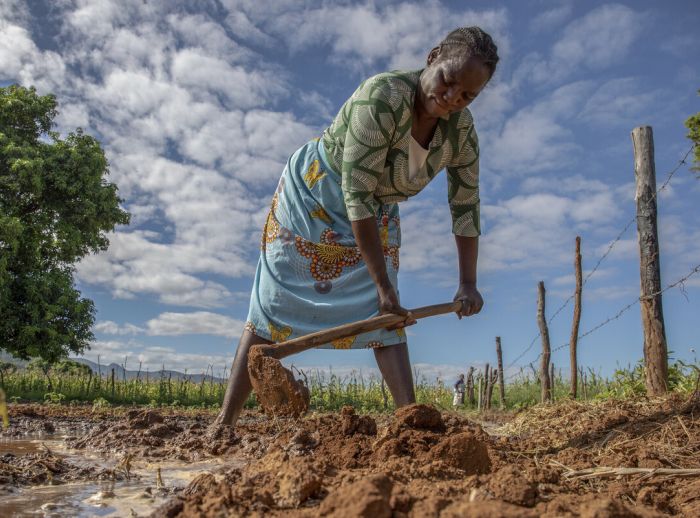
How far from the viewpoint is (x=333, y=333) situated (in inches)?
121

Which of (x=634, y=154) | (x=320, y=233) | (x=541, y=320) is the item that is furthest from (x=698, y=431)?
(x=541, y=320)

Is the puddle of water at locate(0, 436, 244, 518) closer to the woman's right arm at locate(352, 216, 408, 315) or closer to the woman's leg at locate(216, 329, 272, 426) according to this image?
the woman's leg at locate(216, 329, 272, 426)

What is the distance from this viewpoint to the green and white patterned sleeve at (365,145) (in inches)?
111

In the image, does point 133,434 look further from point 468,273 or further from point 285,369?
point 468,273

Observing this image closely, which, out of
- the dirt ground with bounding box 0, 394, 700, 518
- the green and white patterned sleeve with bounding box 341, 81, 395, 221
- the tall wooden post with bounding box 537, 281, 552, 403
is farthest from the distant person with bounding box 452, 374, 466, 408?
the green and white patterned sleeve with bounding box 341, 81, 395, 221

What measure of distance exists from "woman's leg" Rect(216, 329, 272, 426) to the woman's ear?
5.37ft

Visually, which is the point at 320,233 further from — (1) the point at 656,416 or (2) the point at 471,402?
(2) the point at 471,402

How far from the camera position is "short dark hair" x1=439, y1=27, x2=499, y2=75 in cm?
263

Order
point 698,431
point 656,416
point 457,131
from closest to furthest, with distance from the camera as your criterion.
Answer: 1. point 457,131
2. point 698,431
3. point 656,416

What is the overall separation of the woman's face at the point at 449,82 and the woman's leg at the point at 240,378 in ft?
4.90

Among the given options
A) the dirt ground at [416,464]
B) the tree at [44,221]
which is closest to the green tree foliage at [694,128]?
the dirt ground at [416,464]

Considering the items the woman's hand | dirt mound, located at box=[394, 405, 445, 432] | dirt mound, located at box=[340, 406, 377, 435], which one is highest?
the woman's hand

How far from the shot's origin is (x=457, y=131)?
10.3ft

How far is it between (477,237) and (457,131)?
69 cm
